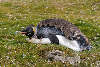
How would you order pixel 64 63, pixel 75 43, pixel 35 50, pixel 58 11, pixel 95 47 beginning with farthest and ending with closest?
pixel 58 11, pixel 95 47, pixel 75 43, pixel 35 50, pixel 64 63

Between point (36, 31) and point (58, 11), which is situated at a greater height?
point (36, 31)

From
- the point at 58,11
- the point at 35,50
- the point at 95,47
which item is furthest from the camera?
the point at 58,11

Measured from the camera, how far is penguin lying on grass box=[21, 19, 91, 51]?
67.6 ft

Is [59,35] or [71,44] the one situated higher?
[59,35]

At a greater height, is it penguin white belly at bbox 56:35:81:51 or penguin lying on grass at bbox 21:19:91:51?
penguin lying on grass at bbox 21:19:91:51

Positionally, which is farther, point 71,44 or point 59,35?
point 59,35

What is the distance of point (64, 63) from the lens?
1814 centimetres

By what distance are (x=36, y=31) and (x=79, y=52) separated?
3553mm

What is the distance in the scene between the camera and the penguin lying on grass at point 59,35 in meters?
20.6

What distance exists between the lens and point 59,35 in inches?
835

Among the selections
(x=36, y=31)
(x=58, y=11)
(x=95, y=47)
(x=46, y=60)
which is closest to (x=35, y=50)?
(x=46, y=60)

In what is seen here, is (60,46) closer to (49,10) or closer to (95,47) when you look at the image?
(95,47)

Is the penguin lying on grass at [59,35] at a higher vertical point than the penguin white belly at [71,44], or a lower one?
higher

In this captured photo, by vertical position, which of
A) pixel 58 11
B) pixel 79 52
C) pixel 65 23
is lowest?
pixel 58 11
